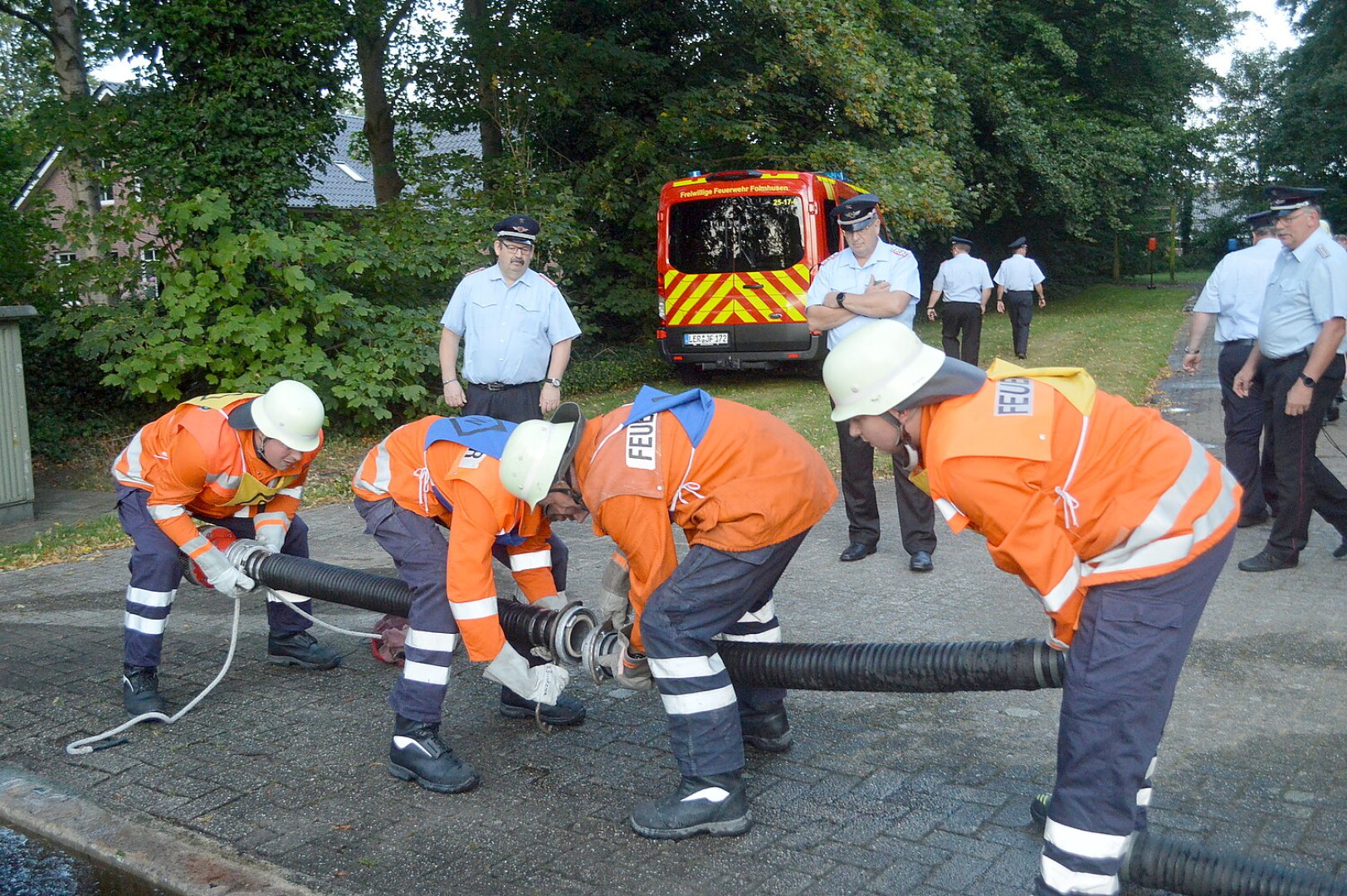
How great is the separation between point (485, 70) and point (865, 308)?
11856 mm

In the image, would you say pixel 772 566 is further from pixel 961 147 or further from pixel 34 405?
pixel 961 147

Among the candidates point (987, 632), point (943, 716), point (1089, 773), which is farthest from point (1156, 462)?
point (987, 632)

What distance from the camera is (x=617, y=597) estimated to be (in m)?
3.90

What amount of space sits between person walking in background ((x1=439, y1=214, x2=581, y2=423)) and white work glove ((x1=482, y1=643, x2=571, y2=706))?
292 cm

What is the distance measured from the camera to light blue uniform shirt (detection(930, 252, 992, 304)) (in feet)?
50.2

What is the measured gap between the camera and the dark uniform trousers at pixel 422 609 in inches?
161

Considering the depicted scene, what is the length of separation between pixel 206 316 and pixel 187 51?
2602mm

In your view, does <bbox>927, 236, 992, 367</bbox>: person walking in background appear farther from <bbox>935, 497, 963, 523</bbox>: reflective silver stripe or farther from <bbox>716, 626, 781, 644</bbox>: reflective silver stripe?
<bbox>935, 497, 963, 523</bbox>: reflective silver stripe

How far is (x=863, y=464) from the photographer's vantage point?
6574 mm

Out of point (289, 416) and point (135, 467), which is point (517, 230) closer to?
point (289, 416)

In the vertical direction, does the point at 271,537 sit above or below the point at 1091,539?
below

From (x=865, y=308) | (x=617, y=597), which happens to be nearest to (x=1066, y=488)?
(x=617, y=597)

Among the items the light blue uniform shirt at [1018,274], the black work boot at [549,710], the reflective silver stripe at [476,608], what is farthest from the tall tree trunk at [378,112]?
the reflective silver stripe at [476,608]

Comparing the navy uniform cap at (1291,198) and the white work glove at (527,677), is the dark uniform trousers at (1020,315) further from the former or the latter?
the white work glove at (527,677)
